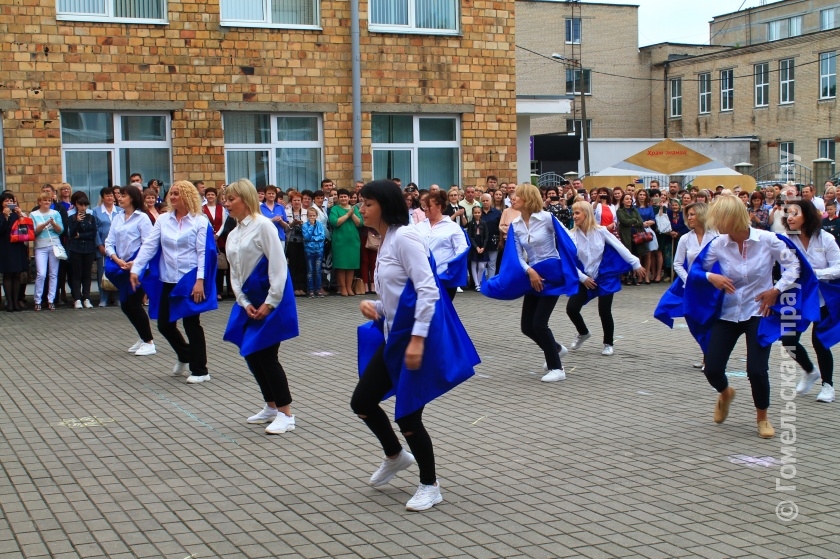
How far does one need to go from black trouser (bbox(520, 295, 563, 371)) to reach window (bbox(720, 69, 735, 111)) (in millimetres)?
51739

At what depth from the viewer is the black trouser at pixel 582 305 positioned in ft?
37.8

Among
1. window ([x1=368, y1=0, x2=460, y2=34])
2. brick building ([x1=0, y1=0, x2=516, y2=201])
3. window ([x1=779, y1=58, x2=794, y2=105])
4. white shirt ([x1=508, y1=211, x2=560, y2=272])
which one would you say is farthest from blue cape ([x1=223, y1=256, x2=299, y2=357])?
window ([x1=779, y1=58, x2=794, y2=105])

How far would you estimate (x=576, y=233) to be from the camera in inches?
464

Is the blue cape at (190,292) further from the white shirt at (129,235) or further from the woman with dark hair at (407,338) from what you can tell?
the woman with dark hair at (407,338)

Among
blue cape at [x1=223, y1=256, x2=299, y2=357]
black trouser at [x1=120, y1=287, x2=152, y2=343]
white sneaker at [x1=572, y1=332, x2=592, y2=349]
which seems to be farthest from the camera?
white sneaker at [x1=572, y1=332, x2=592, y2=349]

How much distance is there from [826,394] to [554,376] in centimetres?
249

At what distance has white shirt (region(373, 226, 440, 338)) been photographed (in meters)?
5.79

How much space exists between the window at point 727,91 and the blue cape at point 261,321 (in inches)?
2155

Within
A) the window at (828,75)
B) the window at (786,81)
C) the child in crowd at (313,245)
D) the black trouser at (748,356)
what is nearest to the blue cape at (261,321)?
the black trouser at (748,356)

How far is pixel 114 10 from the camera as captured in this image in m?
19.8

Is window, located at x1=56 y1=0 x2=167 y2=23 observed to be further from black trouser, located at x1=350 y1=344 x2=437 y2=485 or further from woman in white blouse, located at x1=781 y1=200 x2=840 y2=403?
black trouser, located at x1=350 y1=344 x2=437 y2=485

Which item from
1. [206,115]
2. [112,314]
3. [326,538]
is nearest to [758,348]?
[326,538]

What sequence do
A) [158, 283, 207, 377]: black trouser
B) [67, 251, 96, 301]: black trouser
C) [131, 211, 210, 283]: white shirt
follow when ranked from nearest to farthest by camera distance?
[158, 283, 207, 377]: black trouser < [131, 211, 210, 283]: white shirt < [67, 251, 96, 301]: black trouser

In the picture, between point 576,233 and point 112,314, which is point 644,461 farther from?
point 112,314
